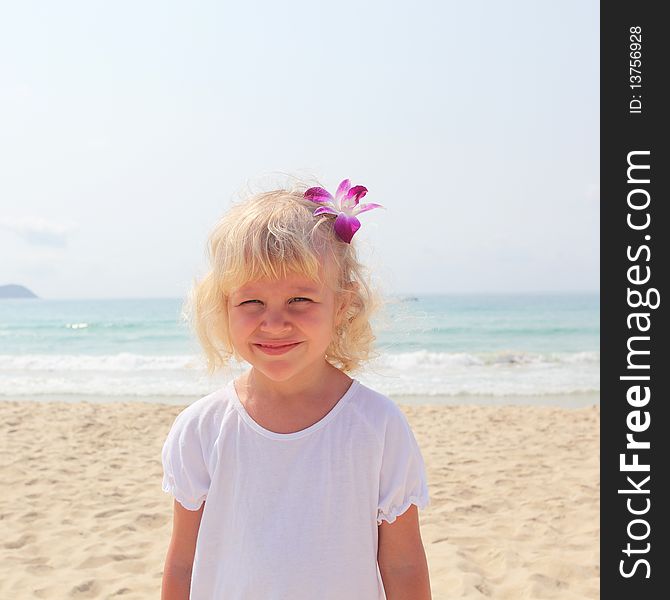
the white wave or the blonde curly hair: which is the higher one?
the blonde curly hair

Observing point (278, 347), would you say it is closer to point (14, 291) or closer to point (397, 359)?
point (397, 359)

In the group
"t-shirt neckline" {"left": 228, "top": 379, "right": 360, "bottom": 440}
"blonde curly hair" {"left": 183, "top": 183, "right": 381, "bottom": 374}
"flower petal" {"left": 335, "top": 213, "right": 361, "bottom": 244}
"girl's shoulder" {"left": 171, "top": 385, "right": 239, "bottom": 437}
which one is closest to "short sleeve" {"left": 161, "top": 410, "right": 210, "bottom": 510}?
"girl's shoulder" {"left": 171, "top": 385, "right": 239, "bottom": 437}

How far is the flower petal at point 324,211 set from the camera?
1.80 m

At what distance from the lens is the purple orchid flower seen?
1799 mm

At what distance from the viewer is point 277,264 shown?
5.58 ft

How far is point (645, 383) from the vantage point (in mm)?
3537

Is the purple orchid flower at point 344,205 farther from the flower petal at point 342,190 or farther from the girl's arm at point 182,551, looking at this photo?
the girl's arm at point 182,551

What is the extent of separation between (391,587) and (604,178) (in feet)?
8.01

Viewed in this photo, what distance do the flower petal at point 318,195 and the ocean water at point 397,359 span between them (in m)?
0.36

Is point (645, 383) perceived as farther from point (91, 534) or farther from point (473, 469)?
point (91, 534)

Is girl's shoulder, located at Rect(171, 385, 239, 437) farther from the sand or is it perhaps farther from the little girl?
the sand

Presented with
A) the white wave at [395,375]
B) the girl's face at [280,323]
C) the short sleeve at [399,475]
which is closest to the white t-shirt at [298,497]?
the short sleeve at [399,475]

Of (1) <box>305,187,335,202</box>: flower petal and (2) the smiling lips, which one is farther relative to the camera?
(1) <box>305,187,335,202</box>: flower petal

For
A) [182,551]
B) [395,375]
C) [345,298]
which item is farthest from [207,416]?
[395,375]
